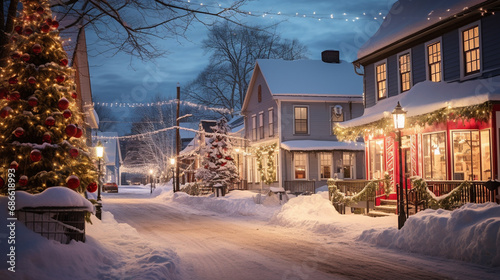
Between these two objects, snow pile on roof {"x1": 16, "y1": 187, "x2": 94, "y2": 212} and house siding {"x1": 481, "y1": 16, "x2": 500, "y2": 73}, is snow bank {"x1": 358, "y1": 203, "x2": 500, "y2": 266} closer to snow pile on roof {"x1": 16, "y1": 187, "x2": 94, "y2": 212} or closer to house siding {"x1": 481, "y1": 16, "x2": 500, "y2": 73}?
house siding {"x1": 481, "y1": 16, "x2": 500, "y2": 73}

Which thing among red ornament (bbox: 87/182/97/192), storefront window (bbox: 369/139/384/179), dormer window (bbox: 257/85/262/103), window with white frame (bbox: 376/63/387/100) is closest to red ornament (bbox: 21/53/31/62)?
red ornament (bbox: 87/182/97/192)

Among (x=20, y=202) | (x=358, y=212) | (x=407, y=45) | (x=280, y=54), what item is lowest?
(x=358, y=212)

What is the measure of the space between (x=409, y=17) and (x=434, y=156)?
21.0 feet

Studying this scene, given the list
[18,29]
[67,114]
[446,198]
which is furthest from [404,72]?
[18,29]

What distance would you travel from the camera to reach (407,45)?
21859 millimetres

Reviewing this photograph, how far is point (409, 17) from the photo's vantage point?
22.0m

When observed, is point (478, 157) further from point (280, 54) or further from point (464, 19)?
point (280, 54)

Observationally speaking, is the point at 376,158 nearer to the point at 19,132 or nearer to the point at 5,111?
the point at 19,132

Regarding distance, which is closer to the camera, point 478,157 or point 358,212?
point 478,157

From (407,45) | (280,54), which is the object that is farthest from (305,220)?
(280,54)

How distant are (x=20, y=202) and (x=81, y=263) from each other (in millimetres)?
1635

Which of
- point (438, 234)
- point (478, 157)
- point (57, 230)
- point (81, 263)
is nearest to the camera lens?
point (81, 263)

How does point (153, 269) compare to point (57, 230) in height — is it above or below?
below

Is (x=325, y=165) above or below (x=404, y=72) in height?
below
